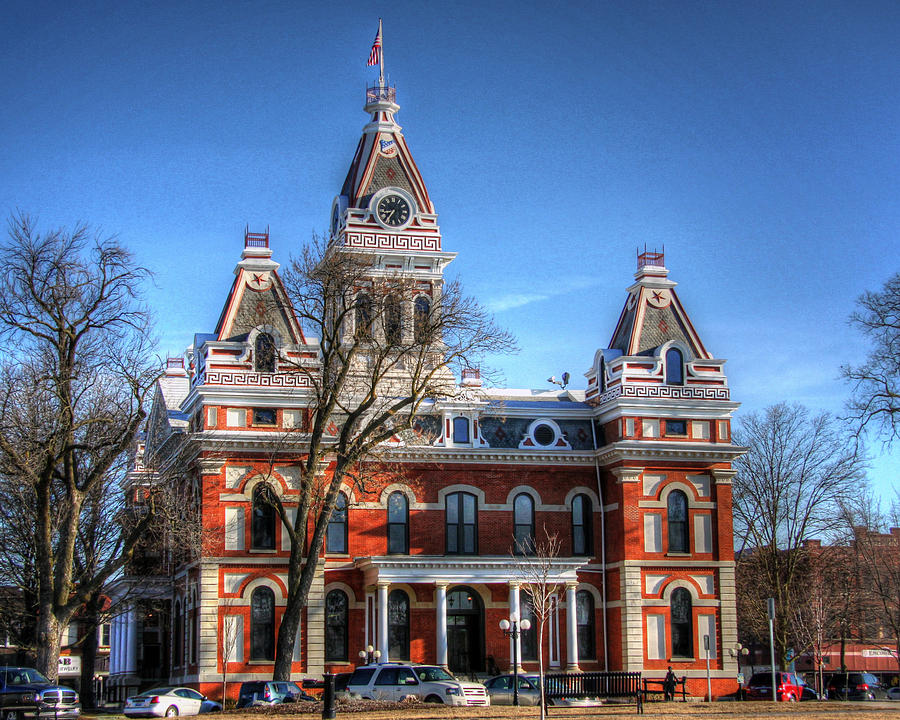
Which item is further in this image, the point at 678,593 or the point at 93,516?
the point at 678,593

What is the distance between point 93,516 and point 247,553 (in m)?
5.97

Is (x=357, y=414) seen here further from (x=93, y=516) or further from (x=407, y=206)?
(x=407, y=206)

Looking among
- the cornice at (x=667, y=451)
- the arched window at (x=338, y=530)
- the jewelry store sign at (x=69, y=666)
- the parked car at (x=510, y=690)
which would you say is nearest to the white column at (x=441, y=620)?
the arched window at (x=338, y=530)

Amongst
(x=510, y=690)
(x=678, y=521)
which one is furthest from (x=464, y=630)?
(x=510, y=690)

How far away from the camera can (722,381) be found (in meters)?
53.1

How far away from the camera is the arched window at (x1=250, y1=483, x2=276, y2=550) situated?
158ft

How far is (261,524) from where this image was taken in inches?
1918

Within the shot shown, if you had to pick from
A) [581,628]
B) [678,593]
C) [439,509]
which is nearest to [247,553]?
[439,509]

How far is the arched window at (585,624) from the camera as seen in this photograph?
51656 millimetres

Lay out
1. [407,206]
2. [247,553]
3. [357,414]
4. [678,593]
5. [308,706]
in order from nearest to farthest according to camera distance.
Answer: [308,706] → [357,414] → [247,553] → [678,593] → [407,206]

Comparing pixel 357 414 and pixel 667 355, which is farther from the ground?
pixel 667 355

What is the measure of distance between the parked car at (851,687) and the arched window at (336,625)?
22810 mm

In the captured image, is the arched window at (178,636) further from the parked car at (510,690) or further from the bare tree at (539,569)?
the parked car at (510,690)

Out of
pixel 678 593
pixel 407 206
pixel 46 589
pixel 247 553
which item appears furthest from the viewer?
pixel 407 206
